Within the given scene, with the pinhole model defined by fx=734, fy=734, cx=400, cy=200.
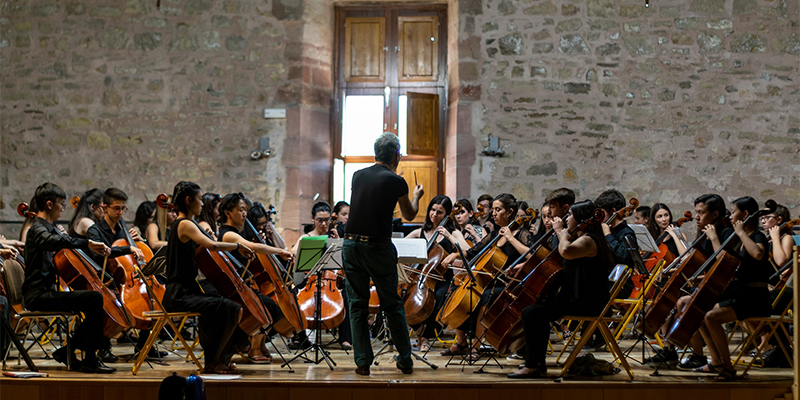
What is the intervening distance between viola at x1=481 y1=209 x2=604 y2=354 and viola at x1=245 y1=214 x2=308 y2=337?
1.31 m

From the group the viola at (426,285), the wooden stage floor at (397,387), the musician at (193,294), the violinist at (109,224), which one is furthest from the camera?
the viola at (426,285)

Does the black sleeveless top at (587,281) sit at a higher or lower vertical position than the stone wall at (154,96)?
lower

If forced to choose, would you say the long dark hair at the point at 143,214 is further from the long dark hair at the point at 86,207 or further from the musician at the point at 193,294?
the musician at the point at 193,294

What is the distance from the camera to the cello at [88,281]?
4.69m

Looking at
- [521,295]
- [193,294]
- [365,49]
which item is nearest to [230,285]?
[193,294]

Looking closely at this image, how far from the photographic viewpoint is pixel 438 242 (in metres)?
5.49

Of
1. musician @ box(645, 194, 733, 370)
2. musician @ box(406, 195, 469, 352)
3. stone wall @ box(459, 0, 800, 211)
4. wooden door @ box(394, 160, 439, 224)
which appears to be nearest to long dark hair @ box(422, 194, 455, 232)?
musician @ box(406, 195, 469, 352)

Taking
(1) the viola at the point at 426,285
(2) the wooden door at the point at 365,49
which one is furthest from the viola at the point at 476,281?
(2) the wooden door at the point at 365,49

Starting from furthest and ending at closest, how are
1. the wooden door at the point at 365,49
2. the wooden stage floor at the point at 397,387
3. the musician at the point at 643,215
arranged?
the wooden door at the point at 365,49 < the musician at the point at 643,215 < the wooden stage floor at the point at 397,387

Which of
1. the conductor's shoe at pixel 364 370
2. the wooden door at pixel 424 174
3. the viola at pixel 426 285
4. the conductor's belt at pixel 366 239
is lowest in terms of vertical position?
the conductor's shoe at pixel 364 370

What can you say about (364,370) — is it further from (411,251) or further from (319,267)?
(411,251)

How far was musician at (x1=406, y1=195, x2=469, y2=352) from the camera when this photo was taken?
5.48 metres

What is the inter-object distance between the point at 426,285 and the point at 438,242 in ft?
1.11

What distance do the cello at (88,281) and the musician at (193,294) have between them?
47cm
